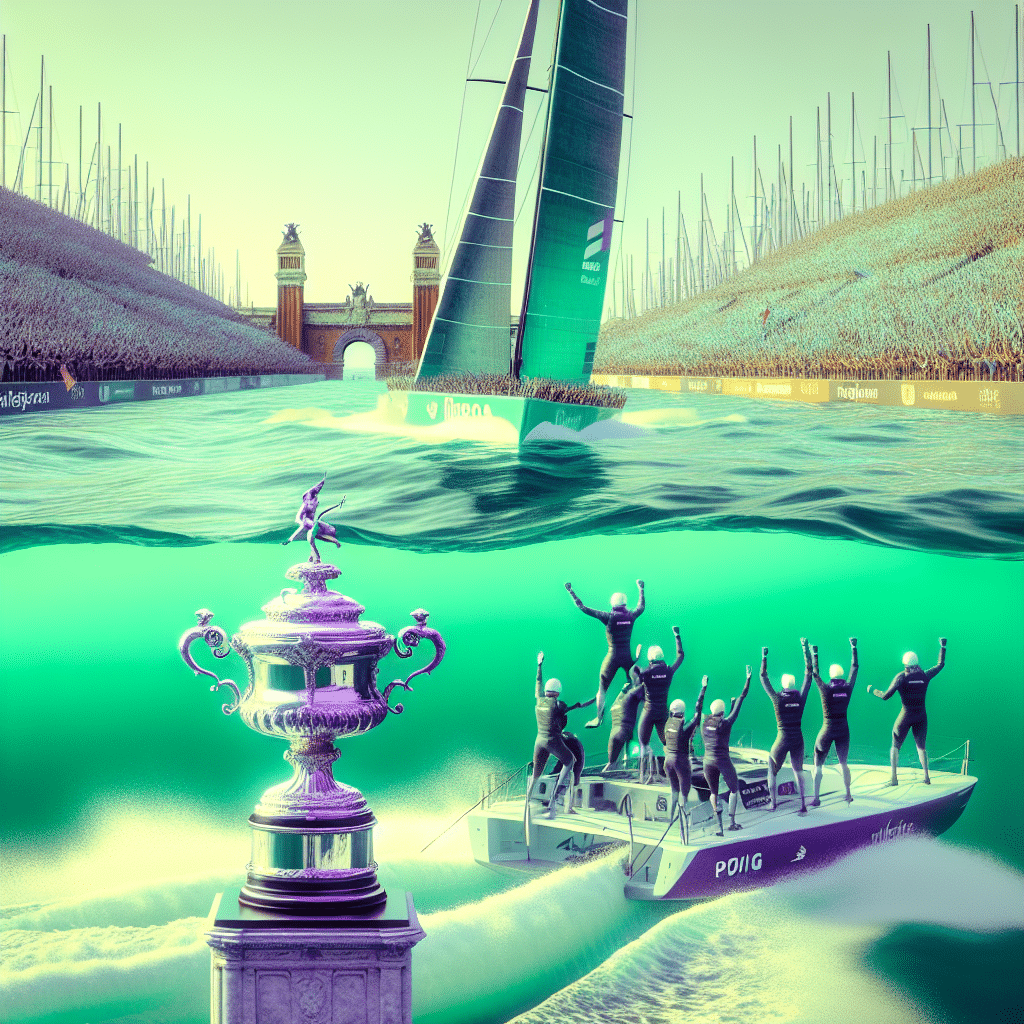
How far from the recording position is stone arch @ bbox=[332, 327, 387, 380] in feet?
28.3

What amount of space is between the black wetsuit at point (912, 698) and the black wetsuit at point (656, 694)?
4.19ft

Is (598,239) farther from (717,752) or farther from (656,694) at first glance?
(717,752)

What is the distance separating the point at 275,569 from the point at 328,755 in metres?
4.60

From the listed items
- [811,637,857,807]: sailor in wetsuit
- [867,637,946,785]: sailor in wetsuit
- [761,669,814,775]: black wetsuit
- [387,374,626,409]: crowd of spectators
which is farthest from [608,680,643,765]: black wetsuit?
[387,374,626,409]: crowd of spectators

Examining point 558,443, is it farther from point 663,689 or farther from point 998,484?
point 998,484

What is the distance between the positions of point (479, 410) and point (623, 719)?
2597mm

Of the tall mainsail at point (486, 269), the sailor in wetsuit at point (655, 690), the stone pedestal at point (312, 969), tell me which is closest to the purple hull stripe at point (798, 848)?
the sailor in wetsuit at point (655, 690)

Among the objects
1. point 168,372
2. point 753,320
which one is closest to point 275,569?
point 168,372

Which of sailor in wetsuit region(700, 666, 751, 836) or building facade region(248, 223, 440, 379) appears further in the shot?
building facade region(248, 223, 440, 379)

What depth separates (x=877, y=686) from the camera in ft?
30.1

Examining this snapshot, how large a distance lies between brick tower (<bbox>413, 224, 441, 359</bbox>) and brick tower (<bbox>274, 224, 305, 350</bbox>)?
0.83 meters

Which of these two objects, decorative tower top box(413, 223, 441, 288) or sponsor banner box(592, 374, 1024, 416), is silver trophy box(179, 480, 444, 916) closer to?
decorative tower top box(413, 223, 441, 288)

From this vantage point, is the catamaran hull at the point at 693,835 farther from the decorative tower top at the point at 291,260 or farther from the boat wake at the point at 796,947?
the decorative tower top at the point at 291,260

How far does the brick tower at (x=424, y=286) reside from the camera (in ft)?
30.1
